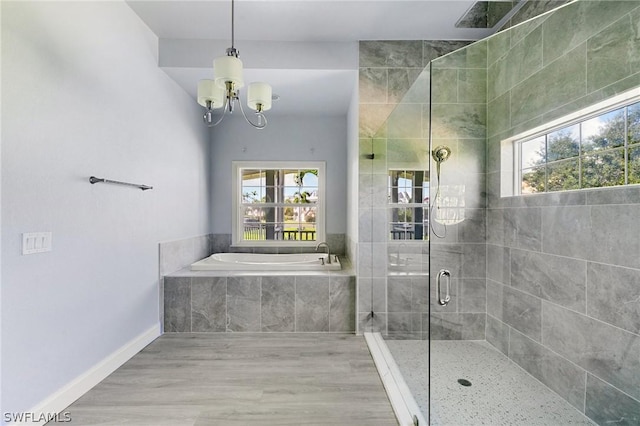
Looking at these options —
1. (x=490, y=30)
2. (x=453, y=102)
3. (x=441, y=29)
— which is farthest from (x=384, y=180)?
(x=490, y=30)

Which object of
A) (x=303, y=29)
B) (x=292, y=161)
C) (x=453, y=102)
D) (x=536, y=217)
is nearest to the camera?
(x=536, y=217)

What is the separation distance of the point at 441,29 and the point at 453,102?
2.73ft

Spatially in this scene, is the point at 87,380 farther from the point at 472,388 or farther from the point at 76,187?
the point at 472,388

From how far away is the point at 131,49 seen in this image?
Answer: 229cm

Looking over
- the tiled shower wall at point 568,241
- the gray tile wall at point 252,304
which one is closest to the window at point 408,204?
the tiled shower wall at point 568,241

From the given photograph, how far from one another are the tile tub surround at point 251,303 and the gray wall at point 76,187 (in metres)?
0.23

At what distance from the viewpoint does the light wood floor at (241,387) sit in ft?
5.38

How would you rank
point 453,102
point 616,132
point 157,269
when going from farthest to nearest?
point 157,269
point 453,102
point 616,132

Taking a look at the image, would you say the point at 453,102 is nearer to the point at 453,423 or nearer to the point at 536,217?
the point at 536,217

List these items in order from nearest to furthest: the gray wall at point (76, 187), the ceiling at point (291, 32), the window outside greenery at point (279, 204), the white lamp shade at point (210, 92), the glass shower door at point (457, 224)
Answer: the gray wall at point (76, 187)
the glass shower door at point (457, 224)
the white lamp shade at point (210, 92)
the ceiling at point (291, 32)
the window outside greenery at point (279, 204)

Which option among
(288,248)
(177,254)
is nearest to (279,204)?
(288,248)

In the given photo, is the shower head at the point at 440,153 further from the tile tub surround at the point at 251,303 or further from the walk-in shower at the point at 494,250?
the tile tub surround at the point at 251,303

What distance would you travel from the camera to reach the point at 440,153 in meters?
2.04

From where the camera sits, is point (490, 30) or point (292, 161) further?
point (292, 161)
